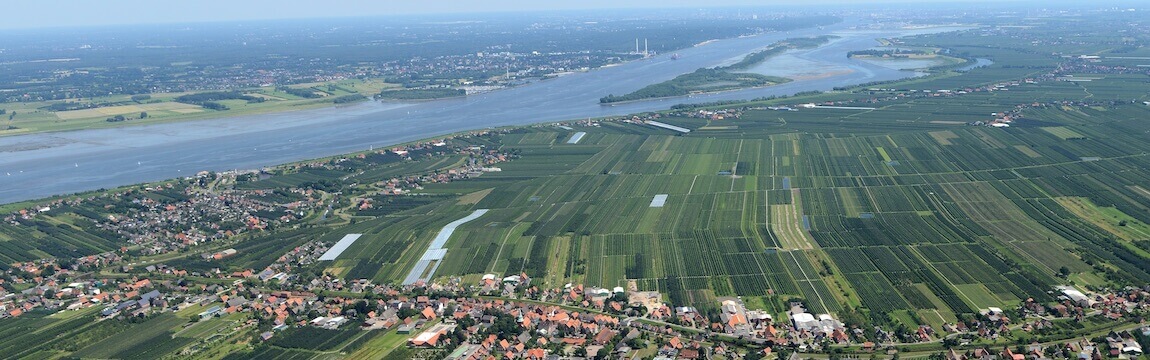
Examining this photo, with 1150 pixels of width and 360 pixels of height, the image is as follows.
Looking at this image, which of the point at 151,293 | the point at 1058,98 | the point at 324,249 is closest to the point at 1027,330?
the point at 324,249

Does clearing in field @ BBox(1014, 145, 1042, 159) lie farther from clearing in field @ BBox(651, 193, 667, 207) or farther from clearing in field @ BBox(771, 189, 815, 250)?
clearing in field @ BBox(651, 193, 667, 207)

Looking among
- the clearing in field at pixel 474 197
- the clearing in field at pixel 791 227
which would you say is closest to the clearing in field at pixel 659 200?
the clearing in field at pixel 791 227

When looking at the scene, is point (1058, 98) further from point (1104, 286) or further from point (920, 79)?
point (1104, 286)

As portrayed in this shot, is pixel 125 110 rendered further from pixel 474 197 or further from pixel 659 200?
pixel 659 200

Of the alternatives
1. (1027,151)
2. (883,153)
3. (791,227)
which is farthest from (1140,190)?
(791,227)

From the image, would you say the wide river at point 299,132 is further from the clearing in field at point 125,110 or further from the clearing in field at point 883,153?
the clearing in field at point 883,153

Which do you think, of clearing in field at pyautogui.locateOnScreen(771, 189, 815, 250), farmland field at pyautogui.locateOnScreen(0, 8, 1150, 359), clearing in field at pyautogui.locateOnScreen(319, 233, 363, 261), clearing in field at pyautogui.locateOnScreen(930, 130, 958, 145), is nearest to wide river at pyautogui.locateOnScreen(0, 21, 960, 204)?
farmland field at pyautogui.locateOnScreen(0, 8, 1150, 359)

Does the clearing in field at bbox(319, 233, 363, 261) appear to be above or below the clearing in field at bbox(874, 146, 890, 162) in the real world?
above
